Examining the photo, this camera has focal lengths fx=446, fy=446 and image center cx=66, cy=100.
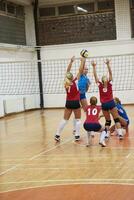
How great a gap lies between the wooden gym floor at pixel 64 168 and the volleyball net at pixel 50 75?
5657mm

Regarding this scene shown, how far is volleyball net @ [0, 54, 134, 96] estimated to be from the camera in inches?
684

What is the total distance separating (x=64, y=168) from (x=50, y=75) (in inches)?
469

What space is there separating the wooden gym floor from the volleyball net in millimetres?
5657

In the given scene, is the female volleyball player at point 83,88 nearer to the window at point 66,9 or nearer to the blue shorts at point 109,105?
the blue shorts at point 109,105

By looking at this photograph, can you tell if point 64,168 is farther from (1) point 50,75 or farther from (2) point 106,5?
(2) point 106,5

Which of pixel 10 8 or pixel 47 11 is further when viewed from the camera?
pixel 47 11

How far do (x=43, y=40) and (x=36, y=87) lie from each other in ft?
6.86

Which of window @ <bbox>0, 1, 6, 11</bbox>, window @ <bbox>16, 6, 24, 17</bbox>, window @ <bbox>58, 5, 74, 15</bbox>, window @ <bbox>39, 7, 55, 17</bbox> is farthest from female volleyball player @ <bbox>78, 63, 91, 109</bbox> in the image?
window @ <bbox>39, 7, 55, 17</bbox>

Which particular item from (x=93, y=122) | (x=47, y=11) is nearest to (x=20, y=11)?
(x=47, y=11)

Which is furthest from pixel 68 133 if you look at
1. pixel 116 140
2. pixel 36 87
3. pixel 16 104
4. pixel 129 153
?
pixel 36 87

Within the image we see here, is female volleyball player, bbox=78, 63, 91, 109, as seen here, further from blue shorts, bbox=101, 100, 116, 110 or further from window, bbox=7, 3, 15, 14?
window, bbox=7, 3, 15, 14

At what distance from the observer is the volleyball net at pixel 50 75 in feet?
57.0

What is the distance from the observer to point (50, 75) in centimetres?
1920

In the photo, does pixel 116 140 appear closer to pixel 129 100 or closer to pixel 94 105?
pixel 94 105
